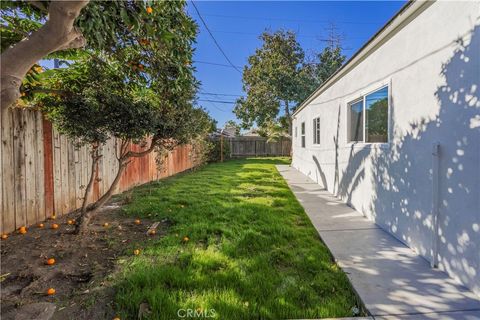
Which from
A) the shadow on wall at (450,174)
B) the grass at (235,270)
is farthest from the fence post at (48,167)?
the shadow on wall at (450,174)

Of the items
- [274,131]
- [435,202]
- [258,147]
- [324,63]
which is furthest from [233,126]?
[435,202]

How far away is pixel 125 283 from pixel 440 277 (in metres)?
3.20

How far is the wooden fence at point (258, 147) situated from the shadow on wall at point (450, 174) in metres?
17.9

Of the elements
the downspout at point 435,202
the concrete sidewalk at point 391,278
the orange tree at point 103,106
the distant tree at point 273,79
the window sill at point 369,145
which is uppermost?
the distant tree at point 273,79

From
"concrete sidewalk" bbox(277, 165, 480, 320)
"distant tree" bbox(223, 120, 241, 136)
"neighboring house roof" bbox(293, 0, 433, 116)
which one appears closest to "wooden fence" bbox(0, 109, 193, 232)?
"concrete sidewalk" bbox(277, 165, 480, 320)

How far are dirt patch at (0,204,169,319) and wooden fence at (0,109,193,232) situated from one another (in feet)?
0.92

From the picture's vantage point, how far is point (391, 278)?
2.68 metres

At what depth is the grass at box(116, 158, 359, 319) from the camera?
219cm

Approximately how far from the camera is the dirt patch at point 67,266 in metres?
2.19

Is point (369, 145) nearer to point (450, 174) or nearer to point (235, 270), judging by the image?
point (450, 174)

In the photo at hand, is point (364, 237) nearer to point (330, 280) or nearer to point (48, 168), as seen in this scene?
point (330, 280)

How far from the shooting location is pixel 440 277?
8.77 ft

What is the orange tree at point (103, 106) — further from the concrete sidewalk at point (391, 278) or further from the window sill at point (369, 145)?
the window sill at point (369, 145)

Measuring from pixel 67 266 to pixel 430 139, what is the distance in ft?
14.2
